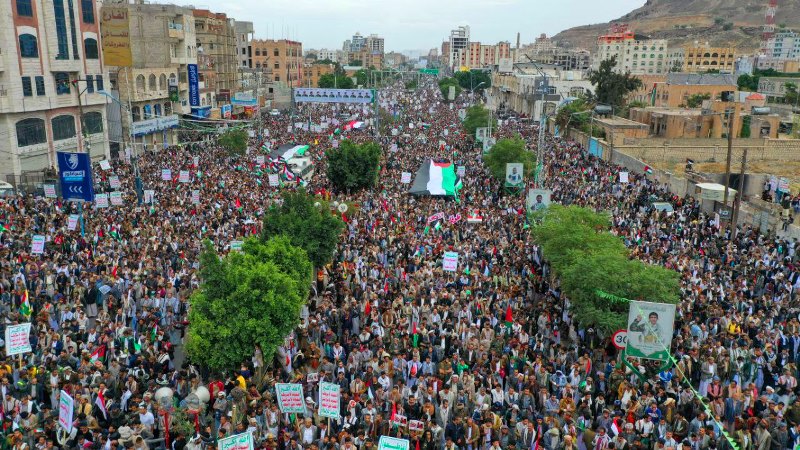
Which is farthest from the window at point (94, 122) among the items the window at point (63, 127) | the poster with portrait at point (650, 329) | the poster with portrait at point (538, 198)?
the poster with portrait at point (650, 329)

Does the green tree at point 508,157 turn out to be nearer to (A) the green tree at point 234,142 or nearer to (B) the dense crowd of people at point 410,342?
(B) the dense crowd of people at point 410,342

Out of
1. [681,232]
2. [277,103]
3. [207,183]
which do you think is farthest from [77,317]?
[277,103]

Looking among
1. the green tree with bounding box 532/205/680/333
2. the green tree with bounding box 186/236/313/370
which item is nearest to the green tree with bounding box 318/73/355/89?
the green tree with bounding box 532/205/680/333

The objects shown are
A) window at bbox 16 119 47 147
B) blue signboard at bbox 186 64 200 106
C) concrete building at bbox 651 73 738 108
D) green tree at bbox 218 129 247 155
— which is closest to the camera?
window at bbox 16 119 47 147

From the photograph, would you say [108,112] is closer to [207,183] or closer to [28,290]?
[207,183]

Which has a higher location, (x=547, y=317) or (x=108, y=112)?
(x=108, y=112)

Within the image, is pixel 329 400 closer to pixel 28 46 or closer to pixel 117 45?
pixel 28 46

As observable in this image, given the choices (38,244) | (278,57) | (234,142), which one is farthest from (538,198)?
(278,57)

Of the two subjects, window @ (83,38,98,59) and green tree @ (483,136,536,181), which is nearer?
green tree @ (483,136,536,181)

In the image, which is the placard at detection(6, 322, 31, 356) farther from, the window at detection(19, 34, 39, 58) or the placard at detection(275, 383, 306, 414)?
the window at detection(19, 34, 39, 58)
